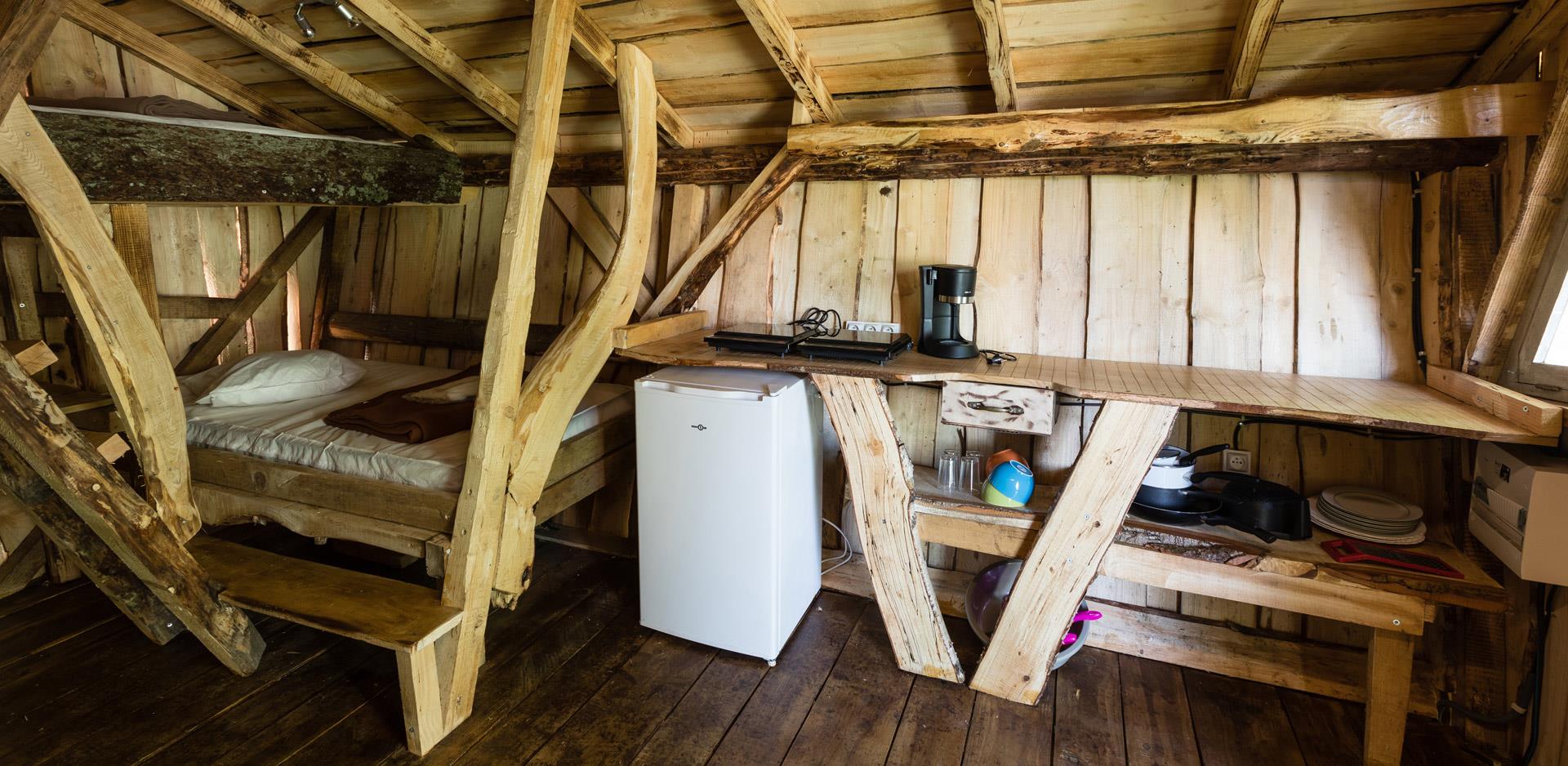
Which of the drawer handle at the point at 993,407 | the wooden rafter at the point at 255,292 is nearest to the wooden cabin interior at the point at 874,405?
the drawer handle at the point at 993,407

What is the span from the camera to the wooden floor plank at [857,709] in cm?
193

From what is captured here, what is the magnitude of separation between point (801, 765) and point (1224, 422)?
5.40ft

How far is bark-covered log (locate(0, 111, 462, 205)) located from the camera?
185 centimetres

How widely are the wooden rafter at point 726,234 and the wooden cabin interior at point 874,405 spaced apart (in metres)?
0.02

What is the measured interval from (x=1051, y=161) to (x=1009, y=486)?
1043mm

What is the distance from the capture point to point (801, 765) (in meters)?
1.88

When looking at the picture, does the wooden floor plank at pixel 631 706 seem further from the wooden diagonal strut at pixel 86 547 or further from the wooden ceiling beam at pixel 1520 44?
the wooden ceiling beam at pixel 1520 44

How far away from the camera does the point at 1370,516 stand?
199 cm

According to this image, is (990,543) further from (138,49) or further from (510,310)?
(138,49)

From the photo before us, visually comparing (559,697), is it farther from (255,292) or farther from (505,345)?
(255,292)

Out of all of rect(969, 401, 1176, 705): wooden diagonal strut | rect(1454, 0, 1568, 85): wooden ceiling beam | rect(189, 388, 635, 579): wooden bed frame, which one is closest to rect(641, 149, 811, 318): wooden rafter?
rect(189, 388, 635, 579): wooden bed frame

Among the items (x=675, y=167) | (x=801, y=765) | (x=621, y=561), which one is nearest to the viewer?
(x=801, y=765)

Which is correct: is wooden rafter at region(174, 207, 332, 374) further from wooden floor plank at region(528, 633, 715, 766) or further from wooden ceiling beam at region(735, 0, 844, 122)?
wooden ceiling beam at region(735, 0, 844, 122)

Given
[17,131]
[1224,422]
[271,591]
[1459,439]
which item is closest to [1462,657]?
[1459,439]
